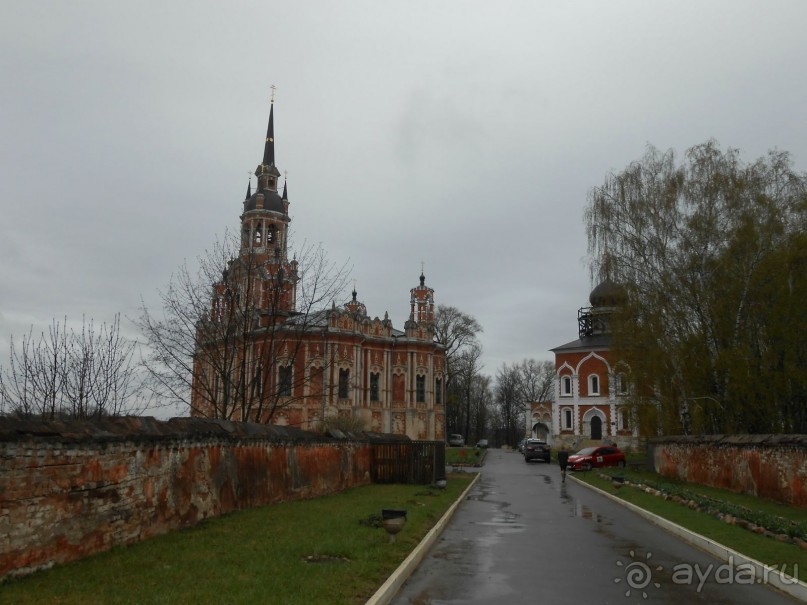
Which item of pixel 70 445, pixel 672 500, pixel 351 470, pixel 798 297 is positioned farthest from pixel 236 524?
pixel 798 297

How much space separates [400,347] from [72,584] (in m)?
54.2

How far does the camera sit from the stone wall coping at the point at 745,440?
16.8 m

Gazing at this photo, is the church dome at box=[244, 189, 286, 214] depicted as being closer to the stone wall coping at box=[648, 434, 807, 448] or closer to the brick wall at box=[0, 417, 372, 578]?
the stone wall coping at box=[648, 434, 807, 448]

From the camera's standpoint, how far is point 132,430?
10.3 m

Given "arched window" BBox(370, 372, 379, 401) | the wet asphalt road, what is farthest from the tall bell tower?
the wet asphalt road

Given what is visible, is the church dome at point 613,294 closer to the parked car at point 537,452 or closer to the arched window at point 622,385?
the arched window at point 622,385

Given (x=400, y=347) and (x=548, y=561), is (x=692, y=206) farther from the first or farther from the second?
(x=400, y=347)

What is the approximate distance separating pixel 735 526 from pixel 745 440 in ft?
25.4

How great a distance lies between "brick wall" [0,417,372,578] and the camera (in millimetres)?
7562

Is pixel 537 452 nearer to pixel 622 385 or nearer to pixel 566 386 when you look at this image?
pixel 622 385

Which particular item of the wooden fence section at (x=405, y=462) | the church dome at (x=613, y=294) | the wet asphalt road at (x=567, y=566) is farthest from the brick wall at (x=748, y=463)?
the wooden fence section at (x=405, y=462)

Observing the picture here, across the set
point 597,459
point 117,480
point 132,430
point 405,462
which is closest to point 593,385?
point 597,459

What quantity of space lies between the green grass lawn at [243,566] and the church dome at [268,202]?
51.7m
